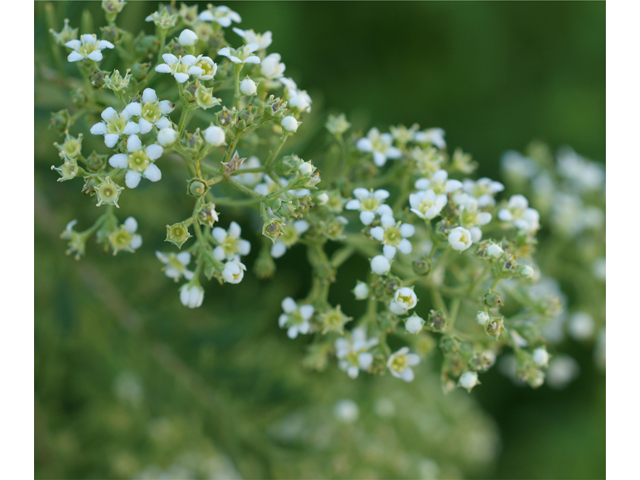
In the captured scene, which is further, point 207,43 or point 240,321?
point 240,321

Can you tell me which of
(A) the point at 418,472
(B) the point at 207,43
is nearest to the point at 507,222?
(B) the point at 207,43

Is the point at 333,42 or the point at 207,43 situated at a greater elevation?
the point at 207,43

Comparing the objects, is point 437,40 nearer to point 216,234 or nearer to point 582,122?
point 582,122

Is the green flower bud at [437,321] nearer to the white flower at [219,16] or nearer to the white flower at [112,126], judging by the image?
the white flower at [112,126]

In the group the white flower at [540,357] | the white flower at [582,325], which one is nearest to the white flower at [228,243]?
the white flower at [540,357]

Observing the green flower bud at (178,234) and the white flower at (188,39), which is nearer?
the green flower bud at (178,234)

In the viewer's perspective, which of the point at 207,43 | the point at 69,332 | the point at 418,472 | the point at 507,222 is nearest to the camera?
the point at 207,43

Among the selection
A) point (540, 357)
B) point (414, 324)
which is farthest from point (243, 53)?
point (540, 357)

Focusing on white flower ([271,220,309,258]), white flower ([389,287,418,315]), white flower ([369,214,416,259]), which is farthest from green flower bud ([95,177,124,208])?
white flower ([389,287,418,315])
